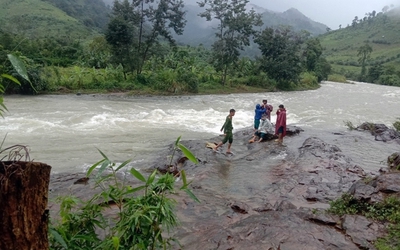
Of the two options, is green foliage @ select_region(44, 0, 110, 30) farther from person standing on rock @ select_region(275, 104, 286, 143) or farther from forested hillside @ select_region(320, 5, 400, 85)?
person standing on rock @ select_region(275, 104, 286, 143)

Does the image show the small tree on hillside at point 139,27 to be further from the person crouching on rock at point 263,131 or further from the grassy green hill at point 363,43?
the grassy green hill at point 363,43

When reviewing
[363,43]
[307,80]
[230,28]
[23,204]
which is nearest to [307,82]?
[307,80]

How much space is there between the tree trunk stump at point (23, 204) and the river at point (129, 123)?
5.86 meters

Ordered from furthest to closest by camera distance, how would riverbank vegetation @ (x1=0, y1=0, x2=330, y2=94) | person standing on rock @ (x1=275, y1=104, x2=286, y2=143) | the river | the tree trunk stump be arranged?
riverbank vegetation @ (x1=0, y1=0, x2=330, y2=94) → person standing on rock @ (x1=275, y1=104, x2=286, y2=143) → the river → the tree trunk stump

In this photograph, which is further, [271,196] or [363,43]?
[363,43]

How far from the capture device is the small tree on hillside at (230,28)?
30672 millimetres

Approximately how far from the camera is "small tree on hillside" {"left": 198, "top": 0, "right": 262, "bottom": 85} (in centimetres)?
3067

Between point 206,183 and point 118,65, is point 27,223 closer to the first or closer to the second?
point 206,183

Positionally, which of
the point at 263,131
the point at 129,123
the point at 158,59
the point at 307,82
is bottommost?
the point at 129,123

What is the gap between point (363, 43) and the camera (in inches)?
4259

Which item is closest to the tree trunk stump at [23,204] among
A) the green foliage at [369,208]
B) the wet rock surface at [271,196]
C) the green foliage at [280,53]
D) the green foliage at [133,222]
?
the green foliage at [133,222]

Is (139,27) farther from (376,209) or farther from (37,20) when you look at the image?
(37,20)

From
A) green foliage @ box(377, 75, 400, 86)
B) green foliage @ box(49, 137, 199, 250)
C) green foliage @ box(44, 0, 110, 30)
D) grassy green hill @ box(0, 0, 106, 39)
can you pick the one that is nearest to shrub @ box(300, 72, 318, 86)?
green foliage @ box(377, 75, 400, 86)

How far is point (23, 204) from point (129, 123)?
12758 millimetres
